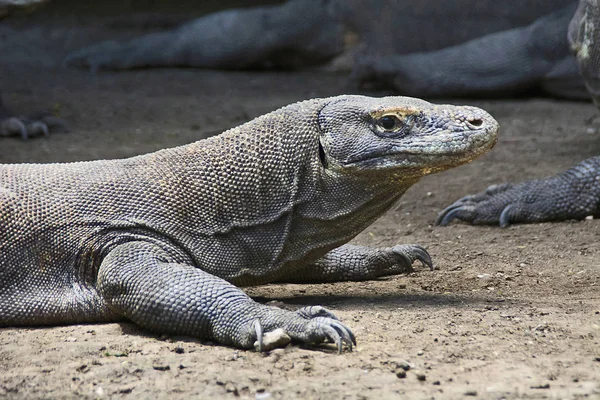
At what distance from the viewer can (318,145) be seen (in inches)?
159

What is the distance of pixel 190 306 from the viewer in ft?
11.7

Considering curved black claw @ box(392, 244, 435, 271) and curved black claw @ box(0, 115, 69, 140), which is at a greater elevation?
curved black claw @ box(392, 244, 435, 271)

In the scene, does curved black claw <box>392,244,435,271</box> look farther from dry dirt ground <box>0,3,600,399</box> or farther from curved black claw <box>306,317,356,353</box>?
curved black claw <box>306,317,356,353</box>

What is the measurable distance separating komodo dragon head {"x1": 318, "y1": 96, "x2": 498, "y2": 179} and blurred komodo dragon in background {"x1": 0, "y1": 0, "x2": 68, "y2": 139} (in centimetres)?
537

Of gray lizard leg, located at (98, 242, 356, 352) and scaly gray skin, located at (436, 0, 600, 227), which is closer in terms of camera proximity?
gray lizard leg, located at (98, 242, 356, 352)

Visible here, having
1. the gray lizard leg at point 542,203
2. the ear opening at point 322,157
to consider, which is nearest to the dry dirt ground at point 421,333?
the gray lizard leg at point 542,203

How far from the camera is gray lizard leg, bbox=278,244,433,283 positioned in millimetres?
4742

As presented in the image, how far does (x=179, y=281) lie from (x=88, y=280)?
557 millimetres

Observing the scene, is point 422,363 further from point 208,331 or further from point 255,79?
point 255,79

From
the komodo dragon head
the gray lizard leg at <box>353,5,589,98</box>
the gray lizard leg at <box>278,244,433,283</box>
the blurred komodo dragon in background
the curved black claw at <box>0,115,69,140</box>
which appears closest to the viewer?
the komodo dragon head

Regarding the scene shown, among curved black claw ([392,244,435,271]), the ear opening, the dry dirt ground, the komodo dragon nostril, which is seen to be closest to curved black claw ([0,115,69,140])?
the dry dirt ground

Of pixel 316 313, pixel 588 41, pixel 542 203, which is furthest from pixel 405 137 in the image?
pixel 588 41

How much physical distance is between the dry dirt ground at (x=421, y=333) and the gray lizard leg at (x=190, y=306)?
0.24 ft

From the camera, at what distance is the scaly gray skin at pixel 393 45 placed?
36.2 ft
